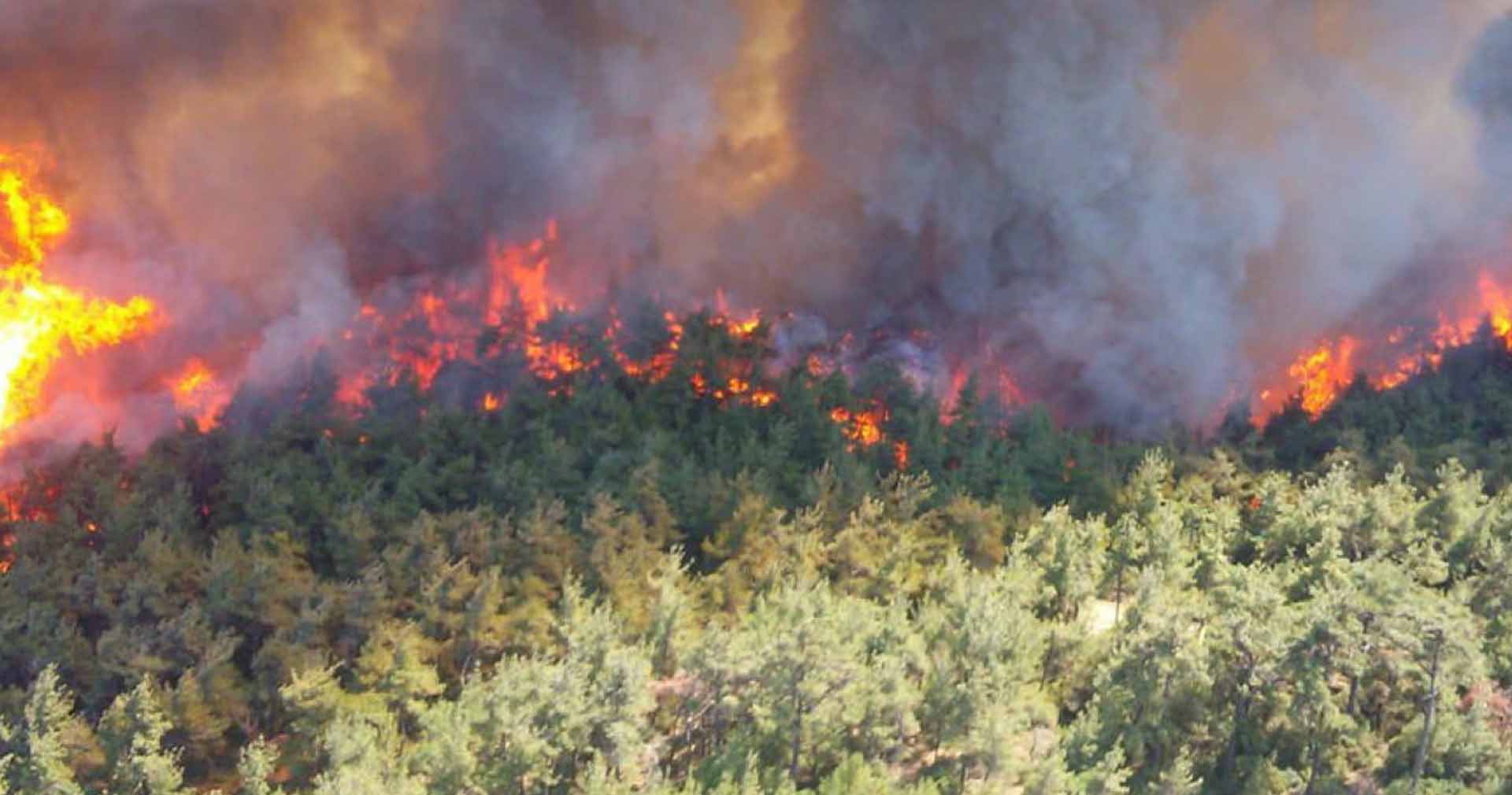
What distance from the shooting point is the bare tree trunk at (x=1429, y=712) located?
2772 centimetres

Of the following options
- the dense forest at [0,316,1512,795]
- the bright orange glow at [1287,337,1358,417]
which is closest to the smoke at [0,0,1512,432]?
the bright orange glow at [1287,337,1358,417]

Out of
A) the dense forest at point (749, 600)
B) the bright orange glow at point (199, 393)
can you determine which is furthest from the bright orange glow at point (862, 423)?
the bright orange glow at point (199, 393)

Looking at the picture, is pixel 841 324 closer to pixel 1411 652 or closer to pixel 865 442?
pixel 865 442

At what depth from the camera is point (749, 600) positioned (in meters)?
33.9

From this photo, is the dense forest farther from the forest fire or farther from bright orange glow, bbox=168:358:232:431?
the forest fire

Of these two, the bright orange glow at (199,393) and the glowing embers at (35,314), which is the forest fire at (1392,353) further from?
the glowing embers at (35,314)

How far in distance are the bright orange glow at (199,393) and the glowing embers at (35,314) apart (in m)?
2.02

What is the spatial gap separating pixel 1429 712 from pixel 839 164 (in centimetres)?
3189

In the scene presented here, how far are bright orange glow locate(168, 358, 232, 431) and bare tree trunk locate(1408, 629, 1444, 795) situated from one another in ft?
112

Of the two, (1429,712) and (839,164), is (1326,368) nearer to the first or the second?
(839,164)

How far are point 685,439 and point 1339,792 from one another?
21.8 metres

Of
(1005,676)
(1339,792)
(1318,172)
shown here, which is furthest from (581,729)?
(1318,172)

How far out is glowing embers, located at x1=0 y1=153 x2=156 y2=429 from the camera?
145ft

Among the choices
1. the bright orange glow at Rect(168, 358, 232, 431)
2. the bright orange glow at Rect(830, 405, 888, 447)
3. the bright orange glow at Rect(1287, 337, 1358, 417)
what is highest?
the bright orange glow at Rect(1287, 337, 1358, 417)
